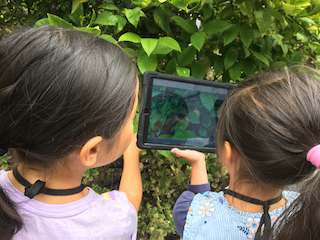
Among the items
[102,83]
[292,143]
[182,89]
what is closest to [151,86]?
[182,89]

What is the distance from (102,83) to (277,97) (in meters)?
→ 0.43

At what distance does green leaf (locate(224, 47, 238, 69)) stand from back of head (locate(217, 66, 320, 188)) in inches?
10.0

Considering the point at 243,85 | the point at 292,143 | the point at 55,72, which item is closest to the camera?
the point at 55,72

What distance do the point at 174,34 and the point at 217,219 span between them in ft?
2.52

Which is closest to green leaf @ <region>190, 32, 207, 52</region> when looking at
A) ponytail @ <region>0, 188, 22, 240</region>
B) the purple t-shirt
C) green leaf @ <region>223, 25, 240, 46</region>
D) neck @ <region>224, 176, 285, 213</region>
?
green leaf @ <region>223, 25, 240, 46</region>

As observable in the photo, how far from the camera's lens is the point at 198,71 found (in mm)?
917

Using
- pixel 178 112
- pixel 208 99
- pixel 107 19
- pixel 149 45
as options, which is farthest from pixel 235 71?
pixel 107 19

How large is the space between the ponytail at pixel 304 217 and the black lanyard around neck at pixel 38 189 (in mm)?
508

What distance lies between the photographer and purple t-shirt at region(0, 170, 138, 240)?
1.80 feet

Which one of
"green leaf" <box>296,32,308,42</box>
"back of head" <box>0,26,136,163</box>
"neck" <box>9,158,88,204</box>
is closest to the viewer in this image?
"back of head" <box>0,26,136,163</box>

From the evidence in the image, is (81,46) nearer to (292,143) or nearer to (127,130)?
(127,130)

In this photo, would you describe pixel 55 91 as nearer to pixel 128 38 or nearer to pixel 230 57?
pixel 128 38

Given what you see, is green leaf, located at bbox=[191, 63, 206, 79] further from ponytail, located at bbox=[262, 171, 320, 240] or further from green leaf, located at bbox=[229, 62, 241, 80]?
ponytail, located at bbox=[262, 171, 320, 240]

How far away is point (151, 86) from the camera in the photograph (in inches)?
30.2
